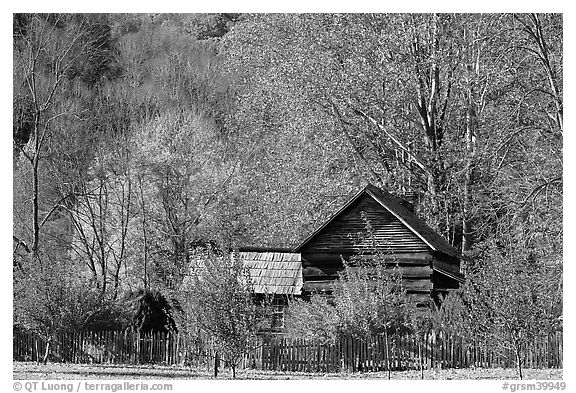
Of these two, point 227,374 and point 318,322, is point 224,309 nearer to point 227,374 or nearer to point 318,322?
point 227,374

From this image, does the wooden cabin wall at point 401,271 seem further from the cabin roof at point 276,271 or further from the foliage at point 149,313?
the foliage at point 149,313

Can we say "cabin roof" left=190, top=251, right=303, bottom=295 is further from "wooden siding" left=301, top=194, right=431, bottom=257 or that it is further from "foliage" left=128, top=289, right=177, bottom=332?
"foliage" left=128, top=289, right=177, bottom=332

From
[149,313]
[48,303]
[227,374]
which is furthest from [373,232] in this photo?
[48,303]

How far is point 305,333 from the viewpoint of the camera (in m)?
20.0

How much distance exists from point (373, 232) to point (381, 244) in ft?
1.28

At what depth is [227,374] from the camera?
744 inches

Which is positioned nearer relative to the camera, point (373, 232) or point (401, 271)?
point (401, 271)

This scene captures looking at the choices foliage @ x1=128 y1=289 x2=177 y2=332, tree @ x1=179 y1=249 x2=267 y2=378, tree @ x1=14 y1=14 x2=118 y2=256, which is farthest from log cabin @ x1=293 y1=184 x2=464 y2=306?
tree @ x1=14 y1=14 x2=118 y2=256

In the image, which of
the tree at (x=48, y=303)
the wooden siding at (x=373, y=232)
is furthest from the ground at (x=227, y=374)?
the wooden siding at (x=373, y=232)

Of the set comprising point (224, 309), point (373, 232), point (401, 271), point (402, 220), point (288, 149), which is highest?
point (288, 149)

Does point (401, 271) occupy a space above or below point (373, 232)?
below

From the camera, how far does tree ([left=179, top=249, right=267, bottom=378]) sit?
18156 millimetres

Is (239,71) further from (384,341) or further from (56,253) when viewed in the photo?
(384,341)

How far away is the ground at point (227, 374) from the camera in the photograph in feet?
59.8
